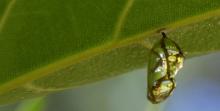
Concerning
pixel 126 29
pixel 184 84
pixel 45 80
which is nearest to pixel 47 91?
pixel 45 80

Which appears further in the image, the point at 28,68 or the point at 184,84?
the point at 184,84

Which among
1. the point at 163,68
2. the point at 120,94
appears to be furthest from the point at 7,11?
the point at 120,94

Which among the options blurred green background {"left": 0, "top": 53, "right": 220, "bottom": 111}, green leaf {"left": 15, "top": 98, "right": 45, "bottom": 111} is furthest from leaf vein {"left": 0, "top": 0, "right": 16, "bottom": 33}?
blurred green background {"left": 0, "top": 53, "right": 220, "bottom": 111}

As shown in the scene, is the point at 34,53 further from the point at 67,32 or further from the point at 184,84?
the point at 184,84

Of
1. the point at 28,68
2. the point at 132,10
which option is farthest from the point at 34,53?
the point at 132,10

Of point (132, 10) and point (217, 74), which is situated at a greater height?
point (132, 10)

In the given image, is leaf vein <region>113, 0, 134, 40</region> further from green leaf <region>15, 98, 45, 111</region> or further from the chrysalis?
green leaf <region>15, 98, 45, 111</region>

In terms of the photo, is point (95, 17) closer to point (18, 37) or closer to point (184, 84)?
point (18, 37)
